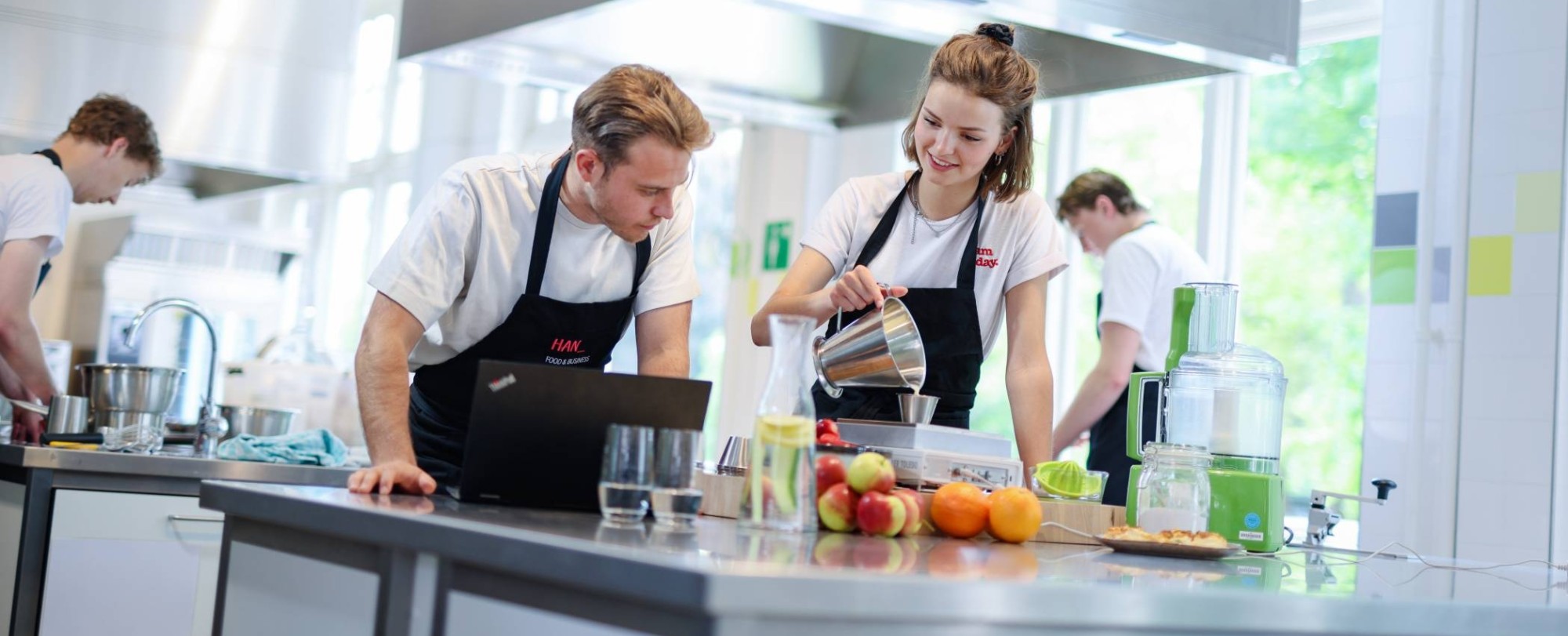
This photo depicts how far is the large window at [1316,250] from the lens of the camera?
4.42m

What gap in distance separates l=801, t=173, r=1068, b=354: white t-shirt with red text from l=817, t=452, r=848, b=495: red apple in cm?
88

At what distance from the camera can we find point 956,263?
2.60m

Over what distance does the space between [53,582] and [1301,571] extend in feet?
7.66

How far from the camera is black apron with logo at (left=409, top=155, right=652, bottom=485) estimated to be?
7.66ft

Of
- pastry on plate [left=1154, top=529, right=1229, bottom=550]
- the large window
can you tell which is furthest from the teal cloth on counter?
the large window

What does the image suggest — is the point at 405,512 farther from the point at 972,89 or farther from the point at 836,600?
the point at 972,89

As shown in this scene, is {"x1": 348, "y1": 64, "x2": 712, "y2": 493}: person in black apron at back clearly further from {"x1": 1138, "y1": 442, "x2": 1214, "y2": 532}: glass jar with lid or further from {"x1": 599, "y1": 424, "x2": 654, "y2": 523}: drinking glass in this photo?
{"x1": 1138, "y1": 442, "x2": 1214, "y2": 532}: glass jar with lid

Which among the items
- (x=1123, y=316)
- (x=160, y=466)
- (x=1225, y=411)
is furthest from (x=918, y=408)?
(x=1123, y=316)

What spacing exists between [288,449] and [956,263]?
1602 mm

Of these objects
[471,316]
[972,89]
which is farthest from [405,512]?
[972,89]

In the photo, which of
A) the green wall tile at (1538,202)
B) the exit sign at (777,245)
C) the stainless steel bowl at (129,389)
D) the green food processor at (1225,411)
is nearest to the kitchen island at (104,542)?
the stainless steel bowl at (129,389)

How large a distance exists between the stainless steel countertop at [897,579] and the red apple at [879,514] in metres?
0.03

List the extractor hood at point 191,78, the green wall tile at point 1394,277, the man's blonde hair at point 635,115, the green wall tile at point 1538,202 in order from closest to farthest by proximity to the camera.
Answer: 1. the man's blonde hair at point 635,115
2. the green wall tile at point 1538,202
3. the green wall tile at point 1394,277
4. the extractor hood at point 191,78

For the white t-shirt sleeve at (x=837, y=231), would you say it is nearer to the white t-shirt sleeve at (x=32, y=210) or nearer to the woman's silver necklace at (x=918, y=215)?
the woman's silver necklace at (x=918, y=215)
